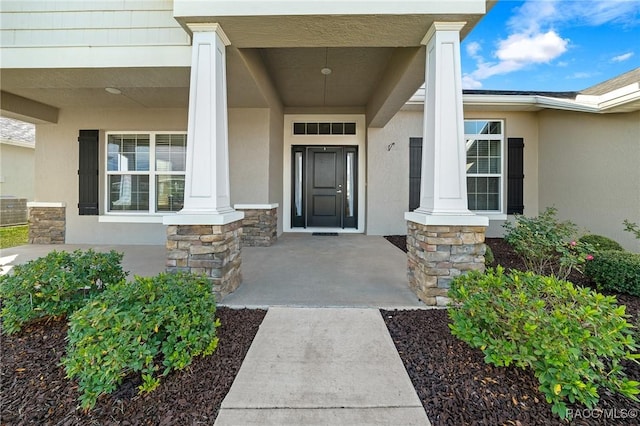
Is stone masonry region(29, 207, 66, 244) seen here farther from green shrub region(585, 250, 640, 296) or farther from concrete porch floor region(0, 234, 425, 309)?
green shrub region(585, 250, 640, 296)

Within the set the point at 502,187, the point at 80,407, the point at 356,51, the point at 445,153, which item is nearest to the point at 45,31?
the point at 356,51

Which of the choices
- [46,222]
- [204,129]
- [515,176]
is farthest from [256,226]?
[515,176]

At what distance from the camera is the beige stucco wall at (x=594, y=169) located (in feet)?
15.0

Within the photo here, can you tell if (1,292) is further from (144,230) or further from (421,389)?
(144,230)

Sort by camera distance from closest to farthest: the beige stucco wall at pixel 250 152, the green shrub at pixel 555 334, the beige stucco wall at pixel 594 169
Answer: the green shrub at pixel 555 334 → the beige stucco wall at pixel 594 169 → the beige stucco wall at pixel 250 152

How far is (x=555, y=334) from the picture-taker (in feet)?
4.94

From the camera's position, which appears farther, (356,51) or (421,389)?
(356,51)

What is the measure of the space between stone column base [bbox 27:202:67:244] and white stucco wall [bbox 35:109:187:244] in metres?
0.12

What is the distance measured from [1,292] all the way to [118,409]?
1613mm

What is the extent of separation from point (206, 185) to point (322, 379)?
2.09 meters

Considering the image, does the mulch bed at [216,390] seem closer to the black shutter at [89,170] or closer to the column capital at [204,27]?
the column capital at [204,27]

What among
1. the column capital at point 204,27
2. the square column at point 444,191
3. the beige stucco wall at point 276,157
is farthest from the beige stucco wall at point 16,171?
the square column at point 444,191

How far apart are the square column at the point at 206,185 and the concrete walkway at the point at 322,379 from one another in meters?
0.90

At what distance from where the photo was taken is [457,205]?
286 centimetres
